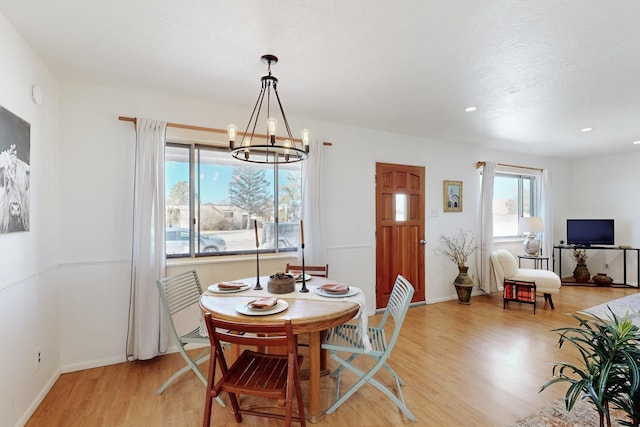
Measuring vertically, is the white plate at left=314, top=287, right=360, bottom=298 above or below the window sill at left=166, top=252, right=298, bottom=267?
below

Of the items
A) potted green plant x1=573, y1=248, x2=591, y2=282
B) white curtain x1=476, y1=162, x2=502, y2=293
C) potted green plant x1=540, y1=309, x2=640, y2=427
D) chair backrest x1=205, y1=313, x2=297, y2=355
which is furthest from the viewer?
potted green plant x1=573, y1=248, x2=591, y2=282

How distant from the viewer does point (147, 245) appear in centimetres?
273

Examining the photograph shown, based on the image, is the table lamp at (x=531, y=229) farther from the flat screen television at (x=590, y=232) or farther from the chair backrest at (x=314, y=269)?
the chair backrest at (x=314, y=269)

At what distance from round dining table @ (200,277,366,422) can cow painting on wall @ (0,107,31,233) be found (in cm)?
124

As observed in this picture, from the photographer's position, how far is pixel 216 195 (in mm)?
3275

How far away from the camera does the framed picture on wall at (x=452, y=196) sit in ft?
15.4

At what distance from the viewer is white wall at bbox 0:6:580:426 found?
1912mm

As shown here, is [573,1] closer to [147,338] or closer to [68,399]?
[147,338]

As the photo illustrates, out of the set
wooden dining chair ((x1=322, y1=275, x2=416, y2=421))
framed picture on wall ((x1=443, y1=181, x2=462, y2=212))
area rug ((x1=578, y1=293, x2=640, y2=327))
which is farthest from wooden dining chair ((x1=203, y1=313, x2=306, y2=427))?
area rug ((x1=578, y1=293, x2=640, y2=327))

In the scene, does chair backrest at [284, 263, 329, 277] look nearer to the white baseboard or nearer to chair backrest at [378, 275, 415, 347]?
chair backrest at [378, 275, 415, 347]

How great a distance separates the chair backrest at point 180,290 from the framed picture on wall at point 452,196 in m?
3.75

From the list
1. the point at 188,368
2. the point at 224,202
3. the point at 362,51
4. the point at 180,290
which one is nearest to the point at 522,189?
the point at 362,51

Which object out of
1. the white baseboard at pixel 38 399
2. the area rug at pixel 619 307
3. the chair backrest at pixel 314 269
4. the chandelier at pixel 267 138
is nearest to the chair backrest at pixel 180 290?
the chair backrest at pixel 314 269

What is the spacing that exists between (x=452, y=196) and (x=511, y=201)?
1.74m
